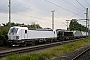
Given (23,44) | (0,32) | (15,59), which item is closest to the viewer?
(15,59)

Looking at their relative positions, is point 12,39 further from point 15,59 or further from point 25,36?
point 15,59

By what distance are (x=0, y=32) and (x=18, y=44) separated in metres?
3.22

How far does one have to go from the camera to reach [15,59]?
13.7m

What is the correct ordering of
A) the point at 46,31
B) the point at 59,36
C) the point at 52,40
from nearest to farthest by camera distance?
the point at 46,31, the point at 52,40, the point at 59,36

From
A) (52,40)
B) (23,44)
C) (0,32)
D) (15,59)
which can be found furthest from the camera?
(52,40)

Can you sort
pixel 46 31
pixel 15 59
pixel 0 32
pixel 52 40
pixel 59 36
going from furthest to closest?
pixel 59 36 < pixel 52 40 < pixel 46 31 < pixel 0 32 < pixel 15 59

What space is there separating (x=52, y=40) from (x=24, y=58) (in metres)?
31.6

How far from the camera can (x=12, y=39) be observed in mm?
29109

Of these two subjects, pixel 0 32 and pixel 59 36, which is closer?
pixel 0 32

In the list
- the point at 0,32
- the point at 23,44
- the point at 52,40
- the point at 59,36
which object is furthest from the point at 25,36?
the point at 59,36

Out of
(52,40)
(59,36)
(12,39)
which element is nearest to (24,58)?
(12,39)

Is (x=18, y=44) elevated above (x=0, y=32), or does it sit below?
below

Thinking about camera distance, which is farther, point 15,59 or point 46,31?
point 46,31

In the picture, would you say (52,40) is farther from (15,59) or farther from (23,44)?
(15,59)
